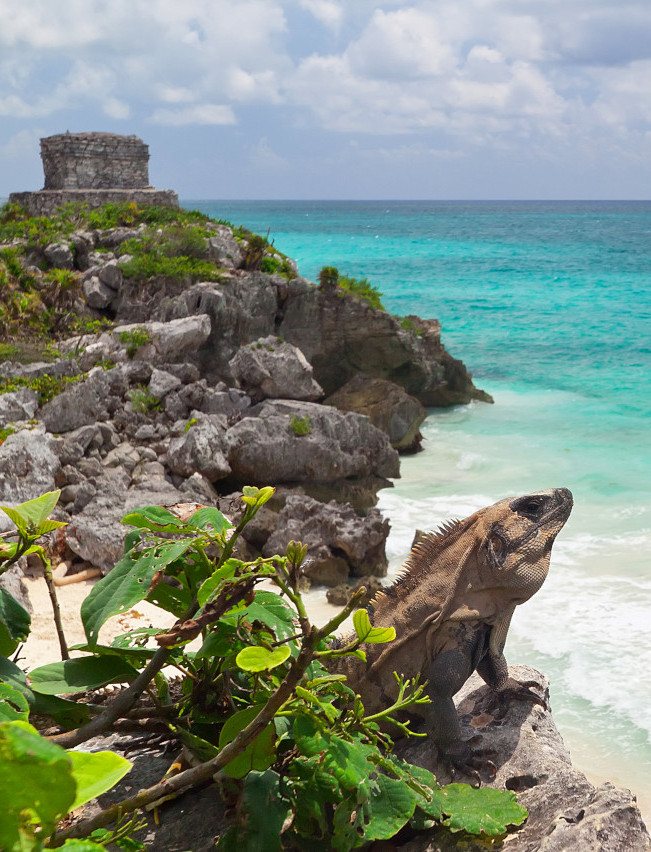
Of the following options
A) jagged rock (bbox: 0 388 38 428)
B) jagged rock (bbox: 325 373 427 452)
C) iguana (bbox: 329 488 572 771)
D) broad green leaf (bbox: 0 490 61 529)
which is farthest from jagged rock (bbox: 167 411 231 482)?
broad green leaf (bbox: 0 490 61 529)

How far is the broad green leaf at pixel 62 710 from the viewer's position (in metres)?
1.43

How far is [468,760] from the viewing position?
253cm

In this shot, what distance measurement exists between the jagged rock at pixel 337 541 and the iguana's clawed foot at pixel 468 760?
600 centimetres

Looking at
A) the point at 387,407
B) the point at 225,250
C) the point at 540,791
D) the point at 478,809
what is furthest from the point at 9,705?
the point at 225,250

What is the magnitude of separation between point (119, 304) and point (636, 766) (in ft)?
36.0

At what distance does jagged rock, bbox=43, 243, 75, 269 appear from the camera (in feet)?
49.5

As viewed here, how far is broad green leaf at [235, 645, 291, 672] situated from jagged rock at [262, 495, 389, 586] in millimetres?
7537

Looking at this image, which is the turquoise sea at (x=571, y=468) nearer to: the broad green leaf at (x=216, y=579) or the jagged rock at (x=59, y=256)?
the broad green leaf at (x=216, y=579)

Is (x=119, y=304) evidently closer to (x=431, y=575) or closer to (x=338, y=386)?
(x=338, y=386)

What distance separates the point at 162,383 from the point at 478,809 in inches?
402

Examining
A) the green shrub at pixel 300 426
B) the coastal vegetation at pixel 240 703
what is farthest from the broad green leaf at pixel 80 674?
the green shrub at pixel 300 426

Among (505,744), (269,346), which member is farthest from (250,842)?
(269,346)

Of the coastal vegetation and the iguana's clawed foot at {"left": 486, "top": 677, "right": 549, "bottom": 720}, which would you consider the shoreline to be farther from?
the coastal vegetation

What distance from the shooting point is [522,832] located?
1.80 meters
